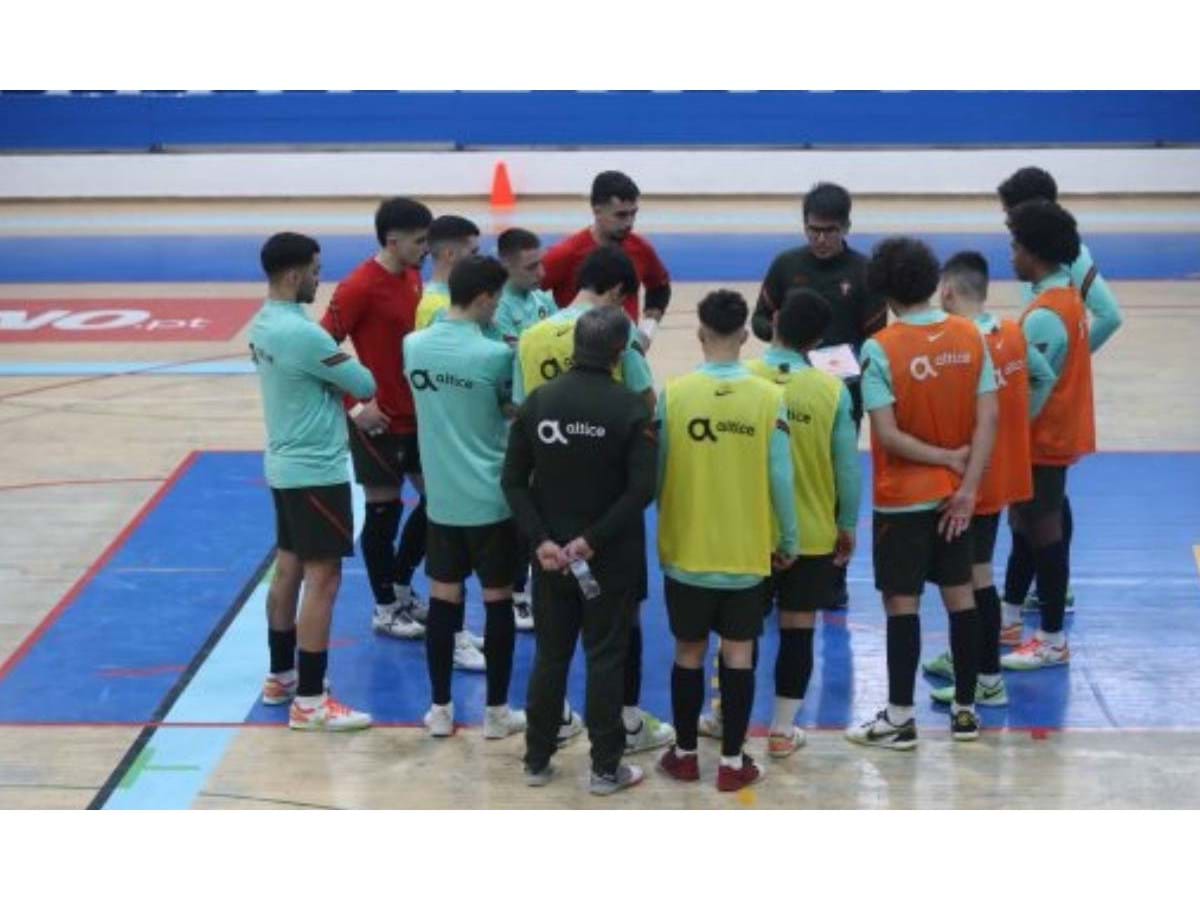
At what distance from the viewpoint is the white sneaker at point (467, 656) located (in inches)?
296

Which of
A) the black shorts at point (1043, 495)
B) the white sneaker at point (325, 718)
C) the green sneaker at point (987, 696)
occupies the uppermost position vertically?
the black shorts at point (1043, 495)

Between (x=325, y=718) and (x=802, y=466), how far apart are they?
2081mm

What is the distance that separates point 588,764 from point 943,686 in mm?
1622

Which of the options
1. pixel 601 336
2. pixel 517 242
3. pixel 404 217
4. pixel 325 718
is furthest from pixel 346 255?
pixel 601 336

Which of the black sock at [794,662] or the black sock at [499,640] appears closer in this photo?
the black sock at [794,662]

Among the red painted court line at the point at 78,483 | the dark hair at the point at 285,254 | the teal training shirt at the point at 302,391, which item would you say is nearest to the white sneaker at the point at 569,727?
the teal training shirt at the point at 302,391

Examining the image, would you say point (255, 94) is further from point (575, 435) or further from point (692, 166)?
point (575, 435)

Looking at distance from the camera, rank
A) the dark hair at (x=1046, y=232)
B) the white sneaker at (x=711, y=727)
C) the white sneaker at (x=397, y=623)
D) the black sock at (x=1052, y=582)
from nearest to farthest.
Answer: the white sneaker at (x=711, y=727)
the dark hair at (x=1046, y=232)
the black sock at (x=1052, y=582)
the white sneaker at (x=397, y=623)

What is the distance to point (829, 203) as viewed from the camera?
7.51 meters

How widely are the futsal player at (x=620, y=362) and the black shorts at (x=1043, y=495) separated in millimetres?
1722

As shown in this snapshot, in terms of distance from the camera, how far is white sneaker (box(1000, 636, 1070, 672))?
7.45 m

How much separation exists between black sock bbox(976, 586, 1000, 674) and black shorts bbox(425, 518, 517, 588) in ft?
5.99

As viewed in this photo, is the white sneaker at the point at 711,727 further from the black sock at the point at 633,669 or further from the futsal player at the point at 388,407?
the futsal player at the point at 388,407

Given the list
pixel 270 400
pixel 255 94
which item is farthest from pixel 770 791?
pixel 255 94
